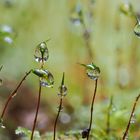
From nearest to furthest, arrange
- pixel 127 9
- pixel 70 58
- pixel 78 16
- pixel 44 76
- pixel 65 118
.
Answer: pixel 44 76 → pixel 127 9 → pixel 78 16 → pixel 65 118 → pixel 70 58

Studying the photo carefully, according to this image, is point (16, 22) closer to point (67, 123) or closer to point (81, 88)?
point (81, 88)

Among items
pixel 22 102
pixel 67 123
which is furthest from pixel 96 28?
pixel 67 123

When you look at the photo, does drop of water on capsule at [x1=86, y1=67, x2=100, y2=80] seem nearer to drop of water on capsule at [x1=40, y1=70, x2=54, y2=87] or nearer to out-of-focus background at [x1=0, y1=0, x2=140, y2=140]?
drop of water on capsule at [x1=40, y1=70, x2=54, y2=87]

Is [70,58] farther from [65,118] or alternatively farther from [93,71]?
[93,71]

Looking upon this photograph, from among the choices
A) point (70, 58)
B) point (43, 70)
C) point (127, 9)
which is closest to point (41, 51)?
point (43, 70)

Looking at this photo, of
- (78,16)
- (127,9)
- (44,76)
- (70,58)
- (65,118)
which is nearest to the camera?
(44,76)

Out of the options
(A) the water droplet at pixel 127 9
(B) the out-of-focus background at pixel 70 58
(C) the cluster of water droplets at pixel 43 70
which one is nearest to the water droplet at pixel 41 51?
(C) the cluster of water droplets at pixel 43 70

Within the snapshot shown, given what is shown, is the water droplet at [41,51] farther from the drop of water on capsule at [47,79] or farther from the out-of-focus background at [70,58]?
the out-of-focus background at [70,58]

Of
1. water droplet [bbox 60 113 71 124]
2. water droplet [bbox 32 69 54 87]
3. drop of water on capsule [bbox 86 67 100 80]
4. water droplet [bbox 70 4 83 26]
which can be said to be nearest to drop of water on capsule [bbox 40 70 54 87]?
water droplet [bbox 32 69 54 87]
